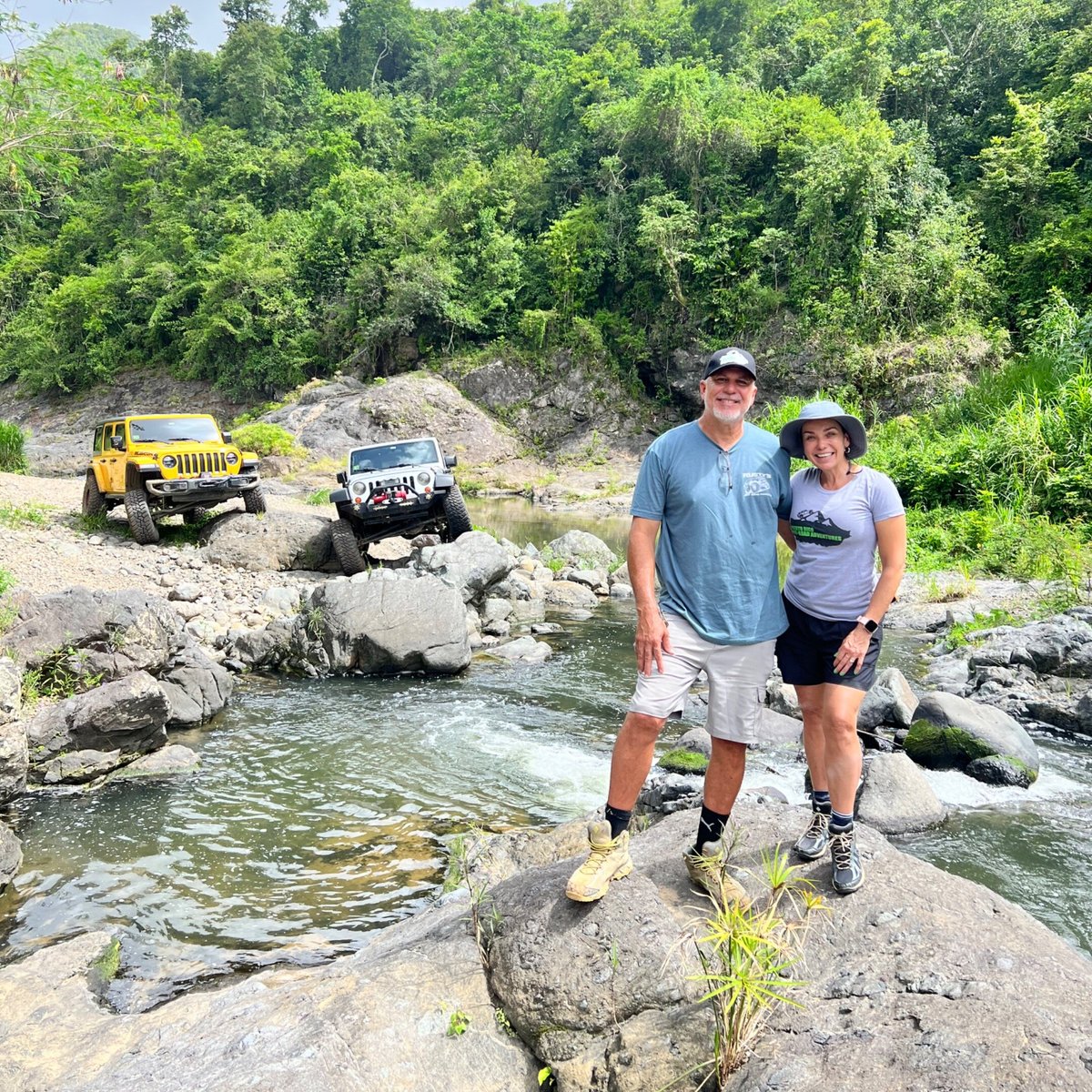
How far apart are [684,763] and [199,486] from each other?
1069 cm

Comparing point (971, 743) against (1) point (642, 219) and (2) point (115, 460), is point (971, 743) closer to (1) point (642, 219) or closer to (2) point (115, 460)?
(2) point (115, 460)

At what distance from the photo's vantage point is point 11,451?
21.5m

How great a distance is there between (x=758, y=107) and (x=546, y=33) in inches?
997

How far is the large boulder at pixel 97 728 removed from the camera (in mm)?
6414

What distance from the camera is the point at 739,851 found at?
11.4ft

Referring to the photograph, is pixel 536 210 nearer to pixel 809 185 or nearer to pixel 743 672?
pixel 809 185

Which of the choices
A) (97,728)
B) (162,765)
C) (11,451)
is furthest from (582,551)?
(11,451)

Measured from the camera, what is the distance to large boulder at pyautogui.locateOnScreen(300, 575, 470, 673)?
31.7 feet

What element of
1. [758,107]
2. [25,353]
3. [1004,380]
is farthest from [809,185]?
[25,353]

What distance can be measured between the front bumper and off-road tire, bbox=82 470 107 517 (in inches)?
67.4

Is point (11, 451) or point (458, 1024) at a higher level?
point (11, 451)

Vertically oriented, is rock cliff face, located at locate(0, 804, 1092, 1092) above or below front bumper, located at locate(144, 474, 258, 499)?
below

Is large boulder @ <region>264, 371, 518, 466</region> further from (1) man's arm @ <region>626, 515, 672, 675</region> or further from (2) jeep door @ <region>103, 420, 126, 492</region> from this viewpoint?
(1) man's arm @ <region>626, 515, 672, 675</region>

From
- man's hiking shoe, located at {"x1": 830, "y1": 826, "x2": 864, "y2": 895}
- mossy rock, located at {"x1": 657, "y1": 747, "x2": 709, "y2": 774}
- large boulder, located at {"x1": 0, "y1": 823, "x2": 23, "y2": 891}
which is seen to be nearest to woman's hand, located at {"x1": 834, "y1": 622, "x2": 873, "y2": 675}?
man's hiking shoe, located at {"x1": 830, "y1": 826, "x2": 864, "y2": 895}
